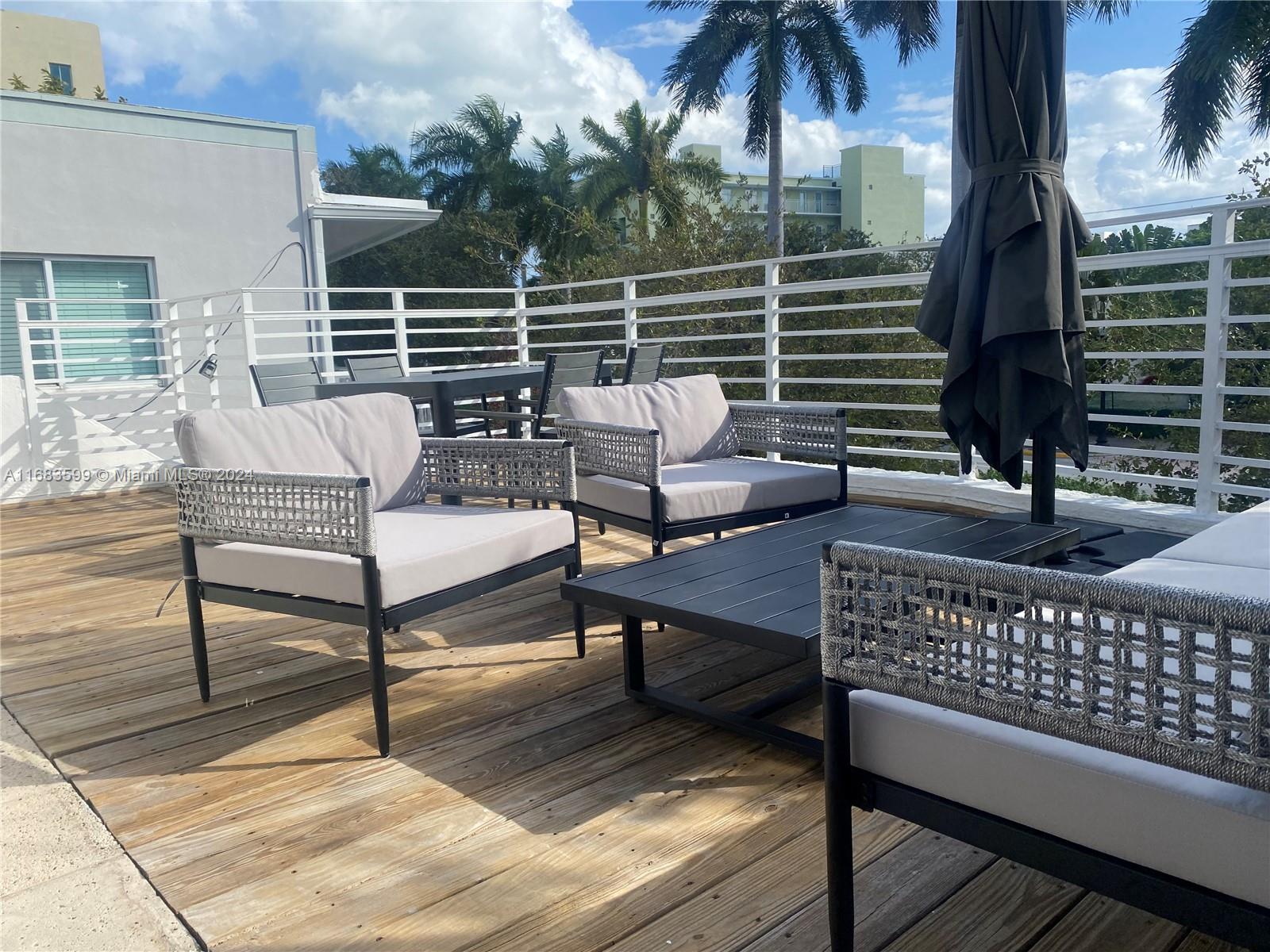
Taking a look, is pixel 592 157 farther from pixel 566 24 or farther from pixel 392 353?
pixel 392 353

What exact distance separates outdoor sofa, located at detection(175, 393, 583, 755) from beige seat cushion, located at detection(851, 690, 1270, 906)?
4.41 feet

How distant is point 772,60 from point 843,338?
7065mm

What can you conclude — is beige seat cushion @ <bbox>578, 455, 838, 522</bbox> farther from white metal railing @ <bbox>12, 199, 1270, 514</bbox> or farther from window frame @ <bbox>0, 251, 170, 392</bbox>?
window frame @ <bbox>0, 251, 170, 392</bbox>

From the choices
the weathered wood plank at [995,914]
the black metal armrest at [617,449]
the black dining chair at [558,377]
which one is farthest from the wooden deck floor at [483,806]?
the black dining chair at [558,377]

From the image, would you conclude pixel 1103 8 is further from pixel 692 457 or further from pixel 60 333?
pixel 60 333

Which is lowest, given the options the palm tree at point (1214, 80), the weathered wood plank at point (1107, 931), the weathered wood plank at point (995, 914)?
the weathered wood plank at point (995, 914)

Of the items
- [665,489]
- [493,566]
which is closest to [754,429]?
[665,489]

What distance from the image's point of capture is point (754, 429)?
12.4 ft

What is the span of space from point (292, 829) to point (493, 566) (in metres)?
0.88

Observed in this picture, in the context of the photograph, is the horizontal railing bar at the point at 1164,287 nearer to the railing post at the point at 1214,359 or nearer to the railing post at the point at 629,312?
the railing post at the point at 1214,359

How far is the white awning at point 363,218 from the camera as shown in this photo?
398 inches

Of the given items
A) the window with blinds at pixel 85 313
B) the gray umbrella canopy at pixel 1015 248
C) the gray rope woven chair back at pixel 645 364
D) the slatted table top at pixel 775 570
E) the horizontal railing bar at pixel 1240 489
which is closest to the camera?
the slatted table top at pixel 775 570

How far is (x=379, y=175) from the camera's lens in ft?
87.7

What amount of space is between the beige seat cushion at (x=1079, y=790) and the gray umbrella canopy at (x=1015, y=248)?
1.56 meters
